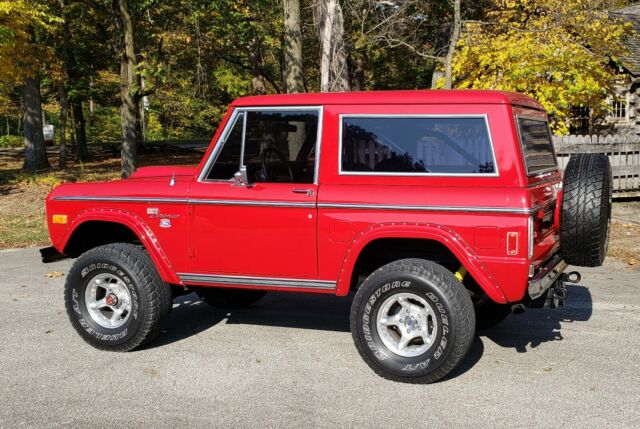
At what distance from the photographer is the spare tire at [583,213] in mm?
4453

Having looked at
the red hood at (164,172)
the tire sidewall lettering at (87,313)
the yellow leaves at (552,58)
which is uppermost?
the yellow leaves at (552,58)

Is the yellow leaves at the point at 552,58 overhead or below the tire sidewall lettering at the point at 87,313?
overhead

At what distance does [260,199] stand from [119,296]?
1509 millimetres

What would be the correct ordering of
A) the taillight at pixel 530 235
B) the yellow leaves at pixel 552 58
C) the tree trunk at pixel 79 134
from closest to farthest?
the taillight at pixel 530 235
the yellow leaves at pixel 552 58
the tree trunk at pixel 79 134

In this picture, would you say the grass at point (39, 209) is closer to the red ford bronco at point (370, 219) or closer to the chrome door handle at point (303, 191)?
the red ford bronco at point (370, 219)

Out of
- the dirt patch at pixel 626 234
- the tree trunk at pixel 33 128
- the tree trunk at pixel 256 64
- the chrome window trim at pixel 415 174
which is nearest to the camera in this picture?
the chrome window trim at pixel 415 174

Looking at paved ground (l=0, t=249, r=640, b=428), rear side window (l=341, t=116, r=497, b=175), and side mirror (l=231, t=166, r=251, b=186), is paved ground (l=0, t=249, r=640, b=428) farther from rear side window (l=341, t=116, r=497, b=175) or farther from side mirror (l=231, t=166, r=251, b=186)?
rear side window (l=341, t=116, r=497, b=175)

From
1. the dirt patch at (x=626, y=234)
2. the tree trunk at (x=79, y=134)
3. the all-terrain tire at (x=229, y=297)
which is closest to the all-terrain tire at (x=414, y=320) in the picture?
the all-terrain tire at (x=229, y=297)

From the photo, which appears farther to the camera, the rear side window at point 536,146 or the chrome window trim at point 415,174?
the rear side window at point 536,146

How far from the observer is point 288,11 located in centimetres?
1294

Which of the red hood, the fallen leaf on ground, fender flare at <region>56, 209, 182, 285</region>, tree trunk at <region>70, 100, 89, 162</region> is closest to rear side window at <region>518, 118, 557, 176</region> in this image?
the red hood

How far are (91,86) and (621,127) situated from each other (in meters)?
22.4

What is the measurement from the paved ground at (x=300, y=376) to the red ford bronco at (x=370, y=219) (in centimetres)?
31

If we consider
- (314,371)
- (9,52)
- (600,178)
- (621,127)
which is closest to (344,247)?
(314,371)
